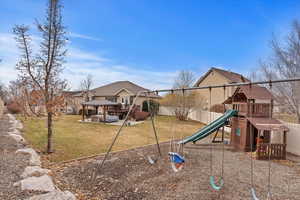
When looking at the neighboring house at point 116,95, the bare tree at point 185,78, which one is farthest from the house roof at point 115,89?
the bare tree at point 185,78

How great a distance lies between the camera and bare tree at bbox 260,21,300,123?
8477 mm

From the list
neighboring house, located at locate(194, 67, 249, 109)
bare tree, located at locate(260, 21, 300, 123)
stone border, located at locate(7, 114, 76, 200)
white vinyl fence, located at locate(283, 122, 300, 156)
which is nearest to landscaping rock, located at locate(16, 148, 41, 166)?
stone border, located at locate(7, 114, 76, 200)

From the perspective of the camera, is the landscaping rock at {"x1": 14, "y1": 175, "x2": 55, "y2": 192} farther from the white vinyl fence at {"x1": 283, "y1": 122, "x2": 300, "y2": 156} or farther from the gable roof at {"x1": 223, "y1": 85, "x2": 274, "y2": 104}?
the white vinyl fence at {"x1": 283, "y1": 122, "x2": 300, "y2": 156}

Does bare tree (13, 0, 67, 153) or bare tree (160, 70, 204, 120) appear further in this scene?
bare tree (160, 70, 204, 120)

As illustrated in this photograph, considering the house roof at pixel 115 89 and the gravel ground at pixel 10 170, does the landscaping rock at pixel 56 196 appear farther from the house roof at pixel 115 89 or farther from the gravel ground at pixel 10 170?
the house roof at pixel 115 89

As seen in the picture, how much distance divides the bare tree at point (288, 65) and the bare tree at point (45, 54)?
9.99 metres

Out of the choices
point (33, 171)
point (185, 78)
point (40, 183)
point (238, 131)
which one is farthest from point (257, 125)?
point (185, 78)

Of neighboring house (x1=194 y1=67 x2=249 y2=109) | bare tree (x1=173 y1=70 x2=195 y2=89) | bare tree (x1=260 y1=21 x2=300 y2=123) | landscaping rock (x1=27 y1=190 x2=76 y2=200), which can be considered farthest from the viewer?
bare tree (x1=173 y1=70 x2=195 y2=89)

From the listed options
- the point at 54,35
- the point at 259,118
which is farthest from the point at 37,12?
the point at 259,118

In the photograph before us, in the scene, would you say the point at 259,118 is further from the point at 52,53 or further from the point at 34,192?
the point at 52,53

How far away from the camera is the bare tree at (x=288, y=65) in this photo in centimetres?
848

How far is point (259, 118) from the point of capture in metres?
7.05

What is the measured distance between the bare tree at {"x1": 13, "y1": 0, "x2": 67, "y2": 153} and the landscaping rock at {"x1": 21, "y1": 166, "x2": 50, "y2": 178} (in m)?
1.66

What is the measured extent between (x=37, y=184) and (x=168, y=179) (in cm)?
297
